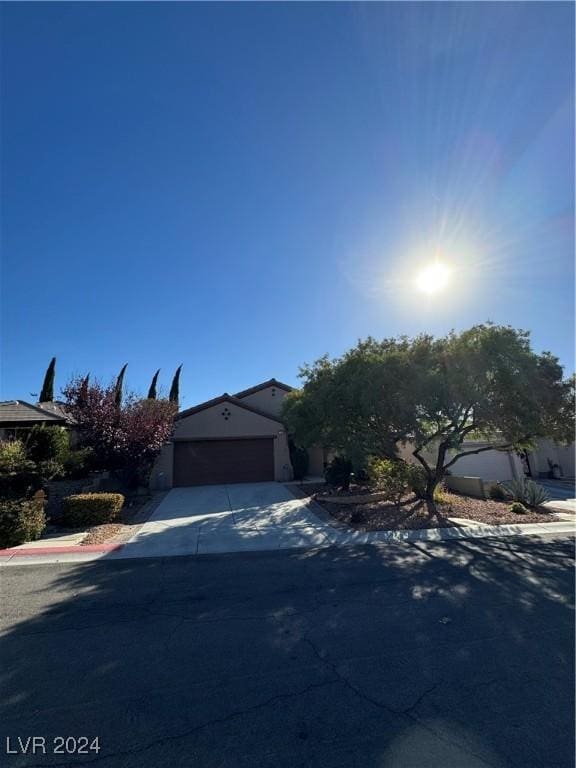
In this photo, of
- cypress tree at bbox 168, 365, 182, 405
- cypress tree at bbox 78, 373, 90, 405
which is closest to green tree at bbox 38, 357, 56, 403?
cypress tree at bbox 168, 365, 182, 405

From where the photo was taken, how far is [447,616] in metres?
4.62

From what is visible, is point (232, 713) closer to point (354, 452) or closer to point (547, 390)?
point (354, 452)

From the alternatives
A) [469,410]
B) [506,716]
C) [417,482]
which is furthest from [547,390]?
[506,716]

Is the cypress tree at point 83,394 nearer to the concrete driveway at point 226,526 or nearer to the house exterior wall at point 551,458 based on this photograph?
the concrete driveway at point 226,526

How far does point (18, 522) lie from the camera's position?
8141 mm

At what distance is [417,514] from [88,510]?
378 inches

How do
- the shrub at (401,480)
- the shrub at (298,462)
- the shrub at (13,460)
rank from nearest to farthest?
the shrub at (13,460) < the shrub at (401,480) < the shrub at (298,462)

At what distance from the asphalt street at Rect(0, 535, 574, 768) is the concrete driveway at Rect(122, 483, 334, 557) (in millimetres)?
1710

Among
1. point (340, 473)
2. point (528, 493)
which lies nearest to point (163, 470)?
point (340, 473)

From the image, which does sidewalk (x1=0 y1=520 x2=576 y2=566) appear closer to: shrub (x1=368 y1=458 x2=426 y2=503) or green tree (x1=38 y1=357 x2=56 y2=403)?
shrub (x1=368 y1=458 x2=426 y2=503)

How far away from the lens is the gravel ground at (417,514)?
9.89 m

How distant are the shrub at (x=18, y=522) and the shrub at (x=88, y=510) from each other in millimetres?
970

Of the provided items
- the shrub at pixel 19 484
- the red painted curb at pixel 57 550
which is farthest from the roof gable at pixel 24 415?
the red painted curb at pixel 57 550

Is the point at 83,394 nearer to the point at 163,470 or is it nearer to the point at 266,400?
the point at 163,470
